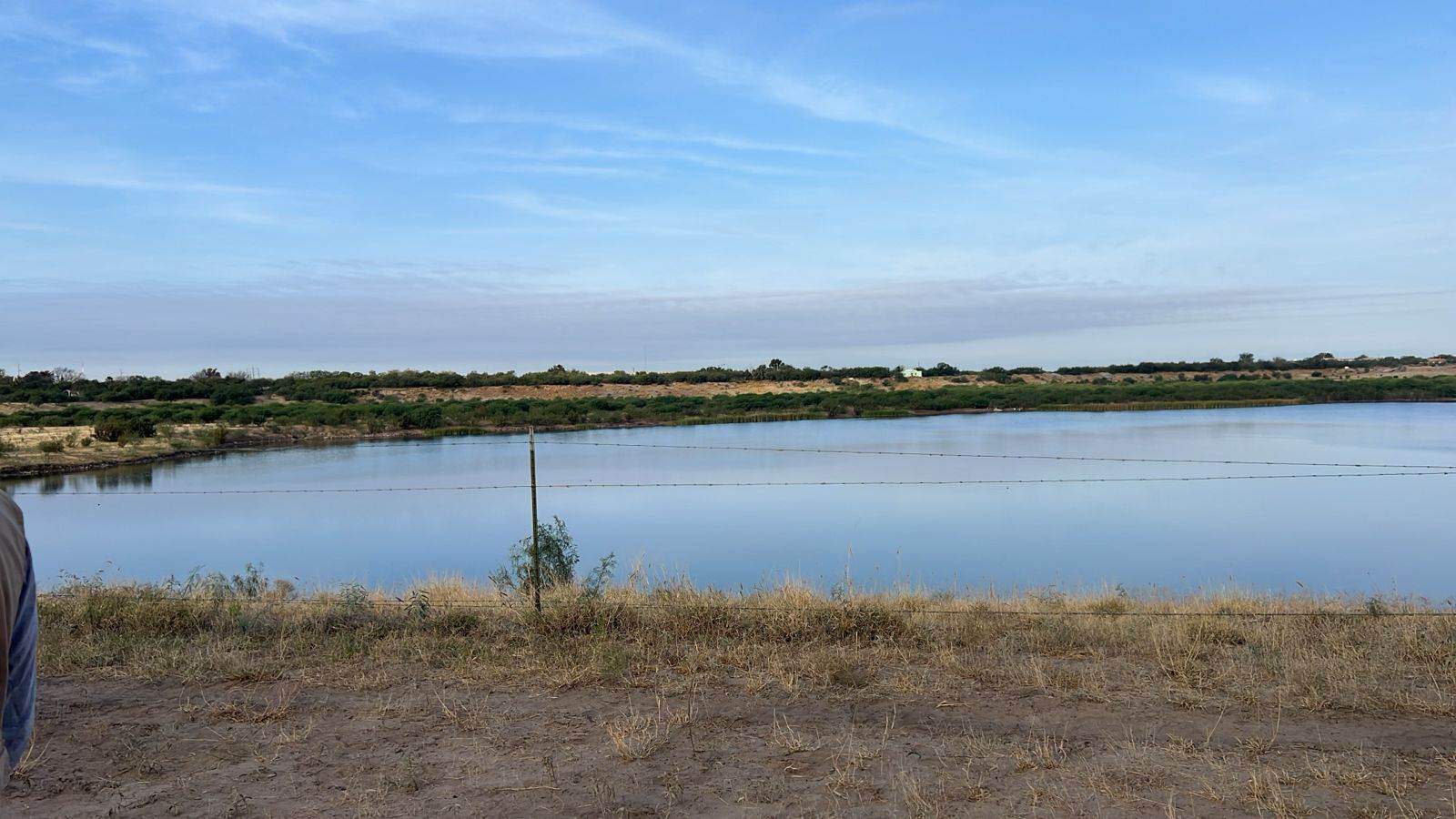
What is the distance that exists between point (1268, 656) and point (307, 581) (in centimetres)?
1035

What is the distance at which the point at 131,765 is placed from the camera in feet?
15.0

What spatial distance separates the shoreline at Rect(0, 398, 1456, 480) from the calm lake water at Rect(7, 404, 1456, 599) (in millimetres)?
1338

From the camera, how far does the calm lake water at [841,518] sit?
14.0m

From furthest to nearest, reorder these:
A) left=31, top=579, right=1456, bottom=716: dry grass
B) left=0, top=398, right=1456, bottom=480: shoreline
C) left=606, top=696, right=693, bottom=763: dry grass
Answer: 1. left=0, top=398, right=1456, bottom=480: shoreline
2. left=31, top=579, right=1456, bottom=716: dry grass
3. left=606, top=696, right=693, bottom=763: dry grass

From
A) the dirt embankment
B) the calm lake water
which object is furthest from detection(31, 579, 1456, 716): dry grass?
the calm lake water

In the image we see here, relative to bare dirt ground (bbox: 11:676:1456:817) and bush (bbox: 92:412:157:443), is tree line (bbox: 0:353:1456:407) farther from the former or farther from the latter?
bare dirt ground (bbox: 11:676:1456:817)

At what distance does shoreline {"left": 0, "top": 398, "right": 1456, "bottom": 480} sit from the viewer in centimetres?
2781

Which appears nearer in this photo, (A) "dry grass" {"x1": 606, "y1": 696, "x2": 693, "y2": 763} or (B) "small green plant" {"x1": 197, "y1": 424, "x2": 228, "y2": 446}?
(A) "dry grass" {"x1": 606, "y1": 696, "x2": 693, "y2": 763}

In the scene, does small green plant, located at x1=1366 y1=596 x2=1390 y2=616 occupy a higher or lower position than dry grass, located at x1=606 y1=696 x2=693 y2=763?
lower

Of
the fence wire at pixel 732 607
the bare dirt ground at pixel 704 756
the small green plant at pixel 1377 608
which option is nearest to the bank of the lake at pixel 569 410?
the fence wire at pixel 732 607

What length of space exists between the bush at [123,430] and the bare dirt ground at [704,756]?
31.3m

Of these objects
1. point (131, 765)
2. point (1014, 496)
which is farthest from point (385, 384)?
point (131, 765)

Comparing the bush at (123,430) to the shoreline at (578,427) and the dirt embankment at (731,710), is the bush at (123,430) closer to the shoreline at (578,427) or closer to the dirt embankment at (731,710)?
the shoreline at (578,427)

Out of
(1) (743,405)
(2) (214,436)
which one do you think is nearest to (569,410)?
(1) (743,405)
